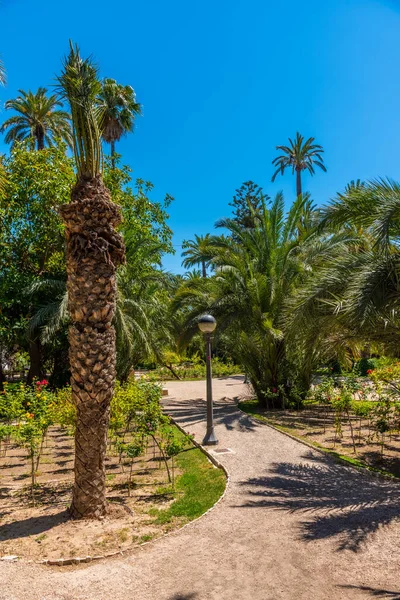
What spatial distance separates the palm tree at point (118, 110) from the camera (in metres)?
26.5

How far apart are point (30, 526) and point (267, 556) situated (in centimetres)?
308

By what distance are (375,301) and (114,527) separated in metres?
4.85

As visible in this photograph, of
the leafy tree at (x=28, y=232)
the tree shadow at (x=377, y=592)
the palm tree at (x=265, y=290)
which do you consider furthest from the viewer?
the leafy tree at (x=28, y=232)

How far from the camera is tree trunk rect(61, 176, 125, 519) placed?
226 inches

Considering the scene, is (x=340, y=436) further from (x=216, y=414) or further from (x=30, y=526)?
(x=30, y=526)

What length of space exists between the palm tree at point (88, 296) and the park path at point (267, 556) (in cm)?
137

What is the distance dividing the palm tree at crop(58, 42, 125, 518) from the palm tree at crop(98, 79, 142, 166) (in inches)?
874

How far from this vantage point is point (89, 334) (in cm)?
576

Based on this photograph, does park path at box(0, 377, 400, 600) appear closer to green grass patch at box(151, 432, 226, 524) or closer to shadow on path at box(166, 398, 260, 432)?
green grass patch at box(151, 432, 226, 524)

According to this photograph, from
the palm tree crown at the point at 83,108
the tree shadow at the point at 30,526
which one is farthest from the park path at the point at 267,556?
the palm tree crown at the point at 83,108

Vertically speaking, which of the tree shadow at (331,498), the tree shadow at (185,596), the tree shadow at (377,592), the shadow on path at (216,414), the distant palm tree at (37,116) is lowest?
the tree shadow at (185,596)

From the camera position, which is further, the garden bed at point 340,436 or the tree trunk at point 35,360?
the tree trunk at point 35,360

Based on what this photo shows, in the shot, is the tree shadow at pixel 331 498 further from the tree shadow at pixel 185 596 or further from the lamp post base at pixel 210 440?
the lamp post base at pixel 210 440

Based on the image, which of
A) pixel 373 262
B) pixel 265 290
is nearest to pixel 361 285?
pixel 373 262
